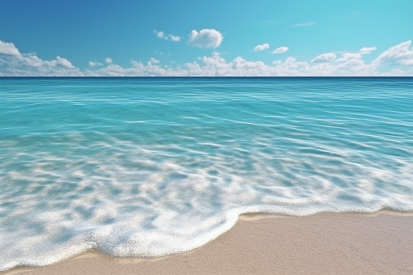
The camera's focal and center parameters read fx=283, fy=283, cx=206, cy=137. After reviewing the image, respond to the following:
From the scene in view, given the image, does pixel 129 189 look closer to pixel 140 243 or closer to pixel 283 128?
pixel 140 243

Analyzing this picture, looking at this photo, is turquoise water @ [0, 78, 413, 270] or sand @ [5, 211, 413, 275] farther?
turquoise water @ [0, 78, 413, 270]

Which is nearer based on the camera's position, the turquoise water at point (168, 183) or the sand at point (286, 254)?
the sand at point (286, 254)

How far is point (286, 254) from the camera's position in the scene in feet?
8.98

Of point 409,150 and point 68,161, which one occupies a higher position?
point 68,161

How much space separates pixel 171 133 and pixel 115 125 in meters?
2.46

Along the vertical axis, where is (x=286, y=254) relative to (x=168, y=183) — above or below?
above

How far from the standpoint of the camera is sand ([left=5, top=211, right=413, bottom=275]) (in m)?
2.54

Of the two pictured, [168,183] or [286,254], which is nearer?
[286,254]

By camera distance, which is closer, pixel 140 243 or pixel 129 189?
pixel 140 243

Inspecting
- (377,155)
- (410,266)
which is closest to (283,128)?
(377,155)

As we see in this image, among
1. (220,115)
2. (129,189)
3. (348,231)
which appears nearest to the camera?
(348,231)

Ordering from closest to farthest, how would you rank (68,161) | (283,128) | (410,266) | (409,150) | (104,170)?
(410,266) → (104,170) → (68,161) → (409,150) → (283,128)

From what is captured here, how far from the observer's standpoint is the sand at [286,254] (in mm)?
2535

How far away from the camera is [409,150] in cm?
695
